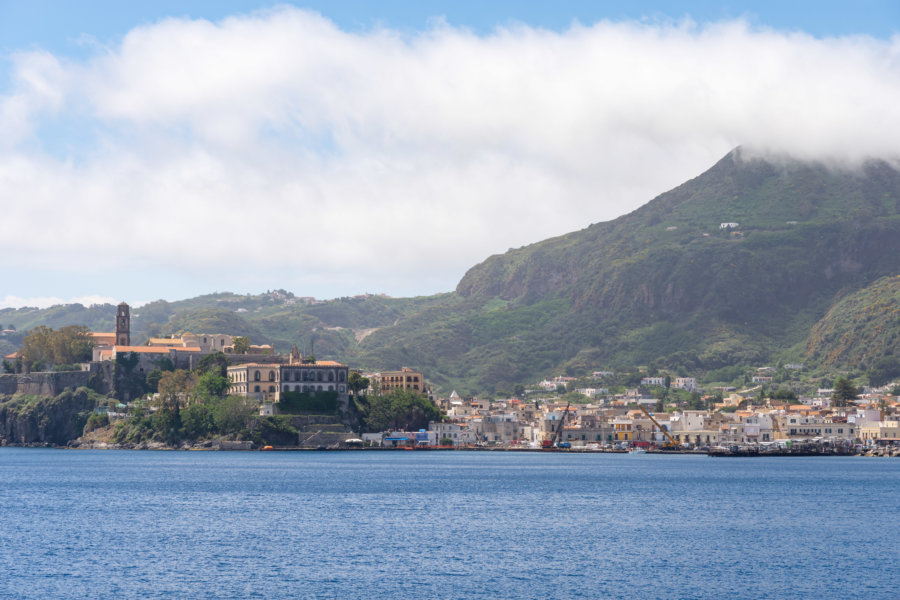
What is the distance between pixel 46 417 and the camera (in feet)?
601

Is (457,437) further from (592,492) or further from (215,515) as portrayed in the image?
(215,515)

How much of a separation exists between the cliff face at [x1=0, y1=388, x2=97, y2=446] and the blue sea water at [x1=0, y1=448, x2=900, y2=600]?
66.2 metres

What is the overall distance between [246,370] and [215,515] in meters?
101

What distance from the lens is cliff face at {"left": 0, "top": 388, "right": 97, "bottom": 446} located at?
594 ft

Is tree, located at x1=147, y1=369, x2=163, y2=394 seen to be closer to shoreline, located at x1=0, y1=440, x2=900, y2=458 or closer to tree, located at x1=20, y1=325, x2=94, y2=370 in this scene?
shoreline, located at x1=0, y1=440, x2=900, y2=458

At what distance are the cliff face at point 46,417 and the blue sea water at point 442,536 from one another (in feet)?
217

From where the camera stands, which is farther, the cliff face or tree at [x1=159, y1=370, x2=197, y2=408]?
the cliff face

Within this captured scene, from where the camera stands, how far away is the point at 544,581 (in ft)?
169

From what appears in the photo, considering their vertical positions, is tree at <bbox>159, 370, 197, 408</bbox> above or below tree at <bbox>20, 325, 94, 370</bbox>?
below

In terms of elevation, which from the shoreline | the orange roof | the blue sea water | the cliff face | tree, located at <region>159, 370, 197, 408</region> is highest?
the orange roof

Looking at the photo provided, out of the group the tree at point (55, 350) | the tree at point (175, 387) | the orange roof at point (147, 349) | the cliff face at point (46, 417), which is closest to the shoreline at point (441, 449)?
the cliff face at point (46, 417)

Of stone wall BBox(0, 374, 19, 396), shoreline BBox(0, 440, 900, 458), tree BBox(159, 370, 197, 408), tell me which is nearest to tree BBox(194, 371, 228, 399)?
tree BBox(159, 370, 197, 408)

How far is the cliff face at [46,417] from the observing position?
18100 centimetres

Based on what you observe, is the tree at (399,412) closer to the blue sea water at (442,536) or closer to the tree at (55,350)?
the tree at (55,350)
